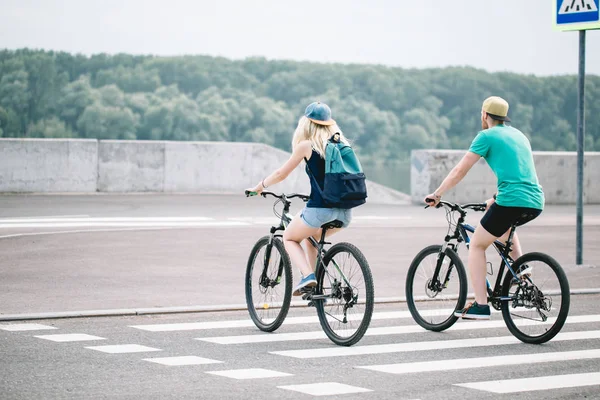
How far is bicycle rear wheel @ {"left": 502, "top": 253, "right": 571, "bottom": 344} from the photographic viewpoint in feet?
24.8

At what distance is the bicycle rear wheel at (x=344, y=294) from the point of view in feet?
24.2

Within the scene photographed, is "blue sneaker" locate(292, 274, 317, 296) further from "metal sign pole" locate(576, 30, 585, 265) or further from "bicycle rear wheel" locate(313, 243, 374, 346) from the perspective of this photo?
"metal sign pole" locate(576, 30, 585, 265)

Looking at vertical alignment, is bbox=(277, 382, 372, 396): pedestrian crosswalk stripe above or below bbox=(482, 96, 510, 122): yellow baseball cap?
below

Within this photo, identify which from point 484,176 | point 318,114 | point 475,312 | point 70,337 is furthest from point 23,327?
point 484,176

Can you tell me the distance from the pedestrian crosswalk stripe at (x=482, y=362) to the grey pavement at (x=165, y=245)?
2857mm

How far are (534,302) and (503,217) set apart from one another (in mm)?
628

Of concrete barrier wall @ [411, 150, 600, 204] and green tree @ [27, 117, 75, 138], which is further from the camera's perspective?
green tree @ [27, 117, 75, 138]

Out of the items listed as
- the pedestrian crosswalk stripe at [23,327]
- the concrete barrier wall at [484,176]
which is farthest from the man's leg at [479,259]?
the concrete barrier wall at [484,176]

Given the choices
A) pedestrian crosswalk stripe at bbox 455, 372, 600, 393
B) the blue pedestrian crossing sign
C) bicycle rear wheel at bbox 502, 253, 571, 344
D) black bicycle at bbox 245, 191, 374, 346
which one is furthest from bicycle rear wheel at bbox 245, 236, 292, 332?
the blue pedestrian crossing sign

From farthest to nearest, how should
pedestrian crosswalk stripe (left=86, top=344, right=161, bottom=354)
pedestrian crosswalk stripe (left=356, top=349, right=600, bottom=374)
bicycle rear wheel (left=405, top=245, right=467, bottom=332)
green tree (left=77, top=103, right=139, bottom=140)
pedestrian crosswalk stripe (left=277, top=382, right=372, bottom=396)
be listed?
1. green tree (left=77, top=103, right=139, bottom=140)
2. bicycle rear wheel (left=405, top=245, right=467, bottom=332)
3. pedestrian crosswalk stripe (left=86, top=344, right=161, bottom=354)
4. pedestrian crosswalk stripe (left=356, top=349, right=600, bottom=374)
5. pedestrian crosswalk stripe (left=277, top=382, right=372, bottom=396)

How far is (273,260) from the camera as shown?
27.2ft

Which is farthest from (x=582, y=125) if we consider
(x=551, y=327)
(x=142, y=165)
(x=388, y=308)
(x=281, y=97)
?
(x=281, y=97)

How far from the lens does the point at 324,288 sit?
7.83 metres

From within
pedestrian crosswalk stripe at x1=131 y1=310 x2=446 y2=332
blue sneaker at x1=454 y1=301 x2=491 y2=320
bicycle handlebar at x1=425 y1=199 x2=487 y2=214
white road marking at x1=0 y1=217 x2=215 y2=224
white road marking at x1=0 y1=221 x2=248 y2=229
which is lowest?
pedestrian crosswalk stripe at x1=131 y1=310 x2=446 y2=332
